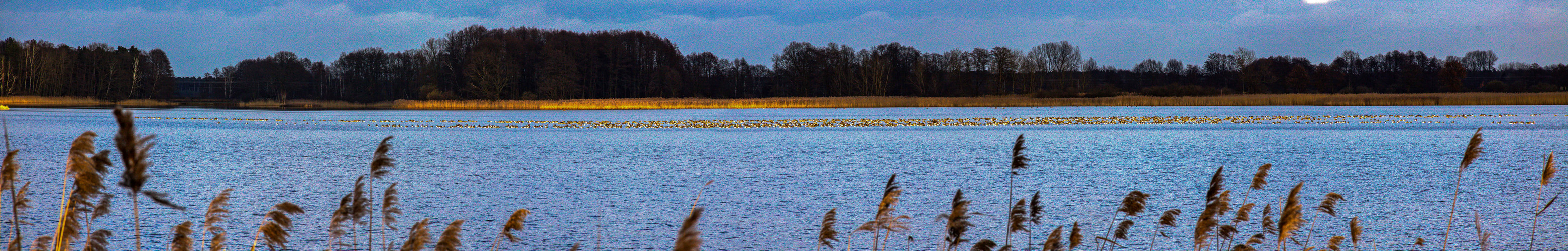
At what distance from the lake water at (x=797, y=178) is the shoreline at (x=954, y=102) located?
86.9 feet

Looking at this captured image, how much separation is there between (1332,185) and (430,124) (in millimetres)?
19306

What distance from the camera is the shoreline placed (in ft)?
137

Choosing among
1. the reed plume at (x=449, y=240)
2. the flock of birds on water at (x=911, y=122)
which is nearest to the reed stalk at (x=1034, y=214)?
the reed plume at (x=449, y=240)

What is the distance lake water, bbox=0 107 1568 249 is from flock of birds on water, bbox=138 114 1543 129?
2606 mm

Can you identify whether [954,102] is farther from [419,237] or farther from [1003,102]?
[419,237]

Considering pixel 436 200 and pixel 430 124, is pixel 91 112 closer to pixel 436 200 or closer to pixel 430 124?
pixel 430 124

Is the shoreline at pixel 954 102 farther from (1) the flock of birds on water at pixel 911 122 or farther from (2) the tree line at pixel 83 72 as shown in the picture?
(1) the flock of birds on water at pixel 911 122

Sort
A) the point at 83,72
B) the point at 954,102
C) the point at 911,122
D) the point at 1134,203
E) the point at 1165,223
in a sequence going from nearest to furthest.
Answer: the point at 1134,203 < the point at 1165,223 < the point at 911,122 < the point at 954,102 < the point at 83,72

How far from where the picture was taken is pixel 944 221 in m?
5.37

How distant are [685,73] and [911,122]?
47.2 metres

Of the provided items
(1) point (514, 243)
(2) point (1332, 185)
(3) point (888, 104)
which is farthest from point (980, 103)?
(1) point (514, 243)

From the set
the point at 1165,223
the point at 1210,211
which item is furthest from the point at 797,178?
the point at 1210,211

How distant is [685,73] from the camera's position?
228 ft

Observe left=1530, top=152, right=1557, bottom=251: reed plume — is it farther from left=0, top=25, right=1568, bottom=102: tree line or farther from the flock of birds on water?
left=0, top=25, right=1568, bottom=102: tree line
